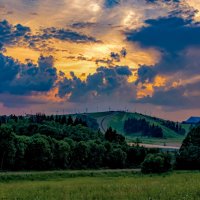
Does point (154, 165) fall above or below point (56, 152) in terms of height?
below

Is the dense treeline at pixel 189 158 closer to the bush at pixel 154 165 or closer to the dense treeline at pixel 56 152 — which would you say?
the bush at pixel 154 165

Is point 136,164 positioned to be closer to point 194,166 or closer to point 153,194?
point 194,166

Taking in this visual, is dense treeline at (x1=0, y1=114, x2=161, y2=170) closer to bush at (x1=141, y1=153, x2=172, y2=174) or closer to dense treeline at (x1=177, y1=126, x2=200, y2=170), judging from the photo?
dense treeline at (x1=177, y1=126, x2=200, y2=170)

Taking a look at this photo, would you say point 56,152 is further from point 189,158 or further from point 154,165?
point 189,158

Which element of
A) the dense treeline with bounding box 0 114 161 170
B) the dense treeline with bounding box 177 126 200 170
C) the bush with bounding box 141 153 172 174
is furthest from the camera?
the dense treeline with bounding box 177 126 200 170

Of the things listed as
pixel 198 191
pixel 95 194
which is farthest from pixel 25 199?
pixel 198 191

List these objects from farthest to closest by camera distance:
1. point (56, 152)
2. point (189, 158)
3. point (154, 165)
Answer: point (189, 158) → point (56, 152) → point (154, 165)

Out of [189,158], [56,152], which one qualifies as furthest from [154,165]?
[56,152]

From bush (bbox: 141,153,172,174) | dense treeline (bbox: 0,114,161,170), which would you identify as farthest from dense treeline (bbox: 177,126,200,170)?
dense treeline (bbox: 0,114,161,170)

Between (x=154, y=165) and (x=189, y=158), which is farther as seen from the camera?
(x=189, y=158)

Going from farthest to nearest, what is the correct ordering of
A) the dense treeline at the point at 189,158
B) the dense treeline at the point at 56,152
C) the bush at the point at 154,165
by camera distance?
the dense treeline at the point at 189,158
the dense treeline at the point at 56,152
the bush at the point at 154,165

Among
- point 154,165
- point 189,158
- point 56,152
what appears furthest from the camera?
point 189,158

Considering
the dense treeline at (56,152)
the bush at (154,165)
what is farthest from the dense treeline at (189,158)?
the dense treeline at (56,152)

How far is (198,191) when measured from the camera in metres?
28.1
